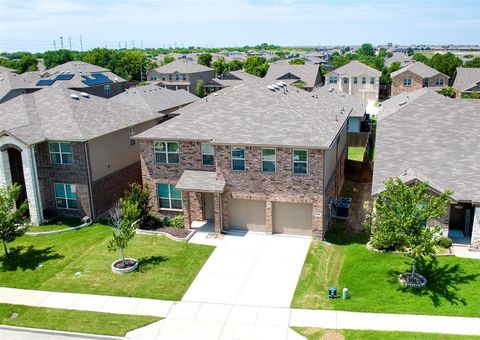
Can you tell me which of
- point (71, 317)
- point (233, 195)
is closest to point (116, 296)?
point (71, 317)

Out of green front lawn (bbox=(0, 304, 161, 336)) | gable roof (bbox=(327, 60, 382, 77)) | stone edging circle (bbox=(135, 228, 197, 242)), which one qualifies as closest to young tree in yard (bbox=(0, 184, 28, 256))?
green front lawn (bbox=(0, 304, 161, 336))

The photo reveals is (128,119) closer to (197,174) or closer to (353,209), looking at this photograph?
(197,174)

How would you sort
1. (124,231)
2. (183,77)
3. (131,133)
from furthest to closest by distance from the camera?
(183,77) < (131,133) < (124,231)

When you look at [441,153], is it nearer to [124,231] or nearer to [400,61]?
[124,231]

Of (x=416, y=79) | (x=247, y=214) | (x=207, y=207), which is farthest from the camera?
(x=416, y=79)

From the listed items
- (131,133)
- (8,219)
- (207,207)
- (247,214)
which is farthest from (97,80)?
(247,214)

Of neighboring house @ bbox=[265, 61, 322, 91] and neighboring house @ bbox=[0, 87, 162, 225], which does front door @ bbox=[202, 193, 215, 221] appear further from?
neighboring house @ bbox=[265, 61, 322, 91]
